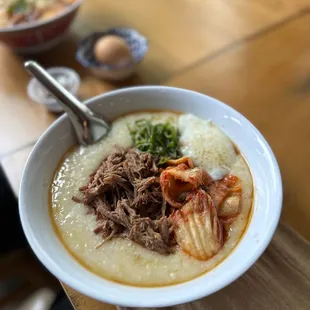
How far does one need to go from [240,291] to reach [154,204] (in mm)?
251

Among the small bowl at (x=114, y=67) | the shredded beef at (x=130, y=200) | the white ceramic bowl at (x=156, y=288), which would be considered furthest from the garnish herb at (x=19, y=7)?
the shredded beef at (x=130, y=200)

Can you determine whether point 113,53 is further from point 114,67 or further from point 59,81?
point 59,81

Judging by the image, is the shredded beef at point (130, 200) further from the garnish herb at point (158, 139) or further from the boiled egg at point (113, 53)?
the boiled egg at point (113, 53)

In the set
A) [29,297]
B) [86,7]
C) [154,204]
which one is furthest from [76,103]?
[86,7]

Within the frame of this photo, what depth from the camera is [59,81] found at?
1367 mm

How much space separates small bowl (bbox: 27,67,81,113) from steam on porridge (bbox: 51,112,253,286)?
0.29 meters

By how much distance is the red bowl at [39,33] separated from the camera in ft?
4.58

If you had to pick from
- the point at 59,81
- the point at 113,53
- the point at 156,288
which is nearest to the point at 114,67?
the point at 113,53

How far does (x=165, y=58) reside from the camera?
1.45 metres

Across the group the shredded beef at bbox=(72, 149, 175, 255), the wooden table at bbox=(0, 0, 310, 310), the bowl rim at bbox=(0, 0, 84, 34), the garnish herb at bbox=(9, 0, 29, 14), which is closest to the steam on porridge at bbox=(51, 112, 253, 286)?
the shredded beef at bbox=(72, 149, 175, 255)

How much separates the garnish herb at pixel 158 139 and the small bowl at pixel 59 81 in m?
0.33

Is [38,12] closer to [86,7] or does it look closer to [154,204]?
[86,7]

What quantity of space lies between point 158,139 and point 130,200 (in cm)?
18

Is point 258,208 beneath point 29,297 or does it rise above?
above
